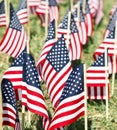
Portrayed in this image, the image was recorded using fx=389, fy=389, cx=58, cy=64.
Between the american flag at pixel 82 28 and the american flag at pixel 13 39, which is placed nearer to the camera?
the american flag at pixel 13 39

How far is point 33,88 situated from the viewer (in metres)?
10.3

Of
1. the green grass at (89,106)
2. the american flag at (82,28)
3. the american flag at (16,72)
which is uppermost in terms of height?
the american flag at (82,28)

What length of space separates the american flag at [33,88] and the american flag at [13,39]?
13.0ft

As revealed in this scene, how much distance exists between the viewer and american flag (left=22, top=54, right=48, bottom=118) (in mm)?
10283

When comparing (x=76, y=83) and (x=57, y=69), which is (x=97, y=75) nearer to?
(x=57, y=69)

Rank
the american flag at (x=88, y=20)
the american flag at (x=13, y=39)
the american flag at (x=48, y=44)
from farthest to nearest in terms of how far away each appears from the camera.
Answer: the american flag at (x=88, y=20), the american flag at (x=13, y=39), the american flag at (x=48, y=44)

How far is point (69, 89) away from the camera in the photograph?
33.1 ft

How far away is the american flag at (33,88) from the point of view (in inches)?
405

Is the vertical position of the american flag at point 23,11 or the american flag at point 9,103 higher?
the american flag at point 23,11

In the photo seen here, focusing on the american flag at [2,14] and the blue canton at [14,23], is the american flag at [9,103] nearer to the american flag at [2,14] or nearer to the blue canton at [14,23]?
the blue canton at [14,23]

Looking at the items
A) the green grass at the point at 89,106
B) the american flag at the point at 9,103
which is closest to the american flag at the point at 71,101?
the american flag at the point at 9,103

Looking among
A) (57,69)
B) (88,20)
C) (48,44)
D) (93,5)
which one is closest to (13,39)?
(48,44)

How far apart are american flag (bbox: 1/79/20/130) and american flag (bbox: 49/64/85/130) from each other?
101 centimetres

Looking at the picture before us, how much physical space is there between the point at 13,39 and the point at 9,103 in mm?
5063
